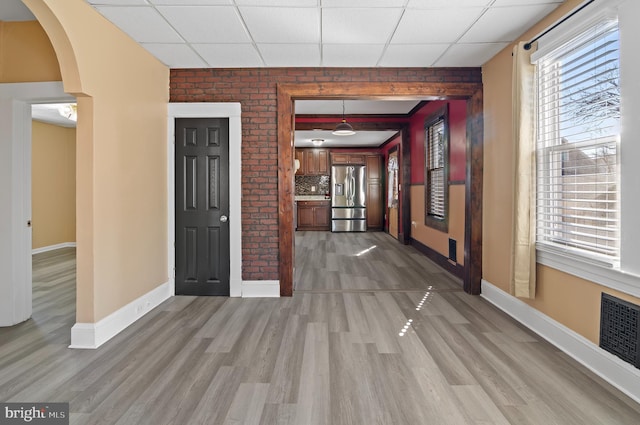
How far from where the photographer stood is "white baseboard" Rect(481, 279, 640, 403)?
2010 mm

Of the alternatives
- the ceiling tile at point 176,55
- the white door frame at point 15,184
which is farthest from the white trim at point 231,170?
the white door frame at point 15,184

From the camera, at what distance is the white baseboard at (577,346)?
Result: 201 centimetres

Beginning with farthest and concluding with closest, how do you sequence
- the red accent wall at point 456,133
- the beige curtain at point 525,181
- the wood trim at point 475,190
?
1. the red accent wall at point 456,133
2. the wood trim at point 475,190
3. the beige curtain at point 525,181

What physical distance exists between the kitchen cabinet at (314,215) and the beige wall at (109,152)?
674cm

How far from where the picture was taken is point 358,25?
2916 millimetres

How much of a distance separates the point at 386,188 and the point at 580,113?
24.5 feet

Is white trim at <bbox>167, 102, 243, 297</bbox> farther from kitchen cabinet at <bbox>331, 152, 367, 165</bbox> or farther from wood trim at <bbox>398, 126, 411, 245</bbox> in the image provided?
kitchen cabinet at <bbox>331, 152, 367, 165</bbox>

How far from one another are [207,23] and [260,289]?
2714 mm

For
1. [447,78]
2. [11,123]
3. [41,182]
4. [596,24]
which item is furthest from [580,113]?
[41,182]

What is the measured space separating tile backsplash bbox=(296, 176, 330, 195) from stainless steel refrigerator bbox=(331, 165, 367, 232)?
70cm

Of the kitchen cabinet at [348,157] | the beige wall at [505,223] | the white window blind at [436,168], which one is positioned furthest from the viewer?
the kitchen cabinet at [348,157]

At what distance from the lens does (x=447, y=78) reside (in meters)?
3.92

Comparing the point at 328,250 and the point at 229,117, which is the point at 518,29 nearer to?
the point at 229,117

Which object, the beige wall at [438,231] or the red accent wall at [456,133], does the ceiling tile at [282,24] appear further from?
the beige wall at [438,231]
